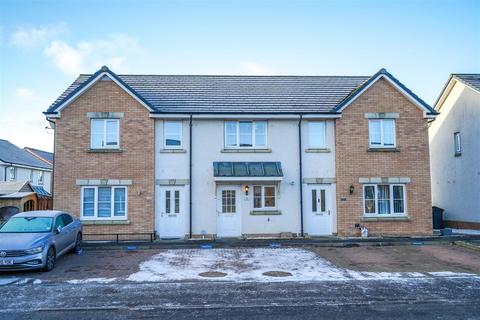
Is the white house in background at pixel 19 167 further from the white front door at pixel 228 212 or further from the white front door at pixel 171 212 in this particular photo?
the white front door at pixel 228 212

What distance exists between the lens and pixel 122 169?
1734cm

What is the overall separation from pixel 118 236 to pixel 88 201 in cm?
209

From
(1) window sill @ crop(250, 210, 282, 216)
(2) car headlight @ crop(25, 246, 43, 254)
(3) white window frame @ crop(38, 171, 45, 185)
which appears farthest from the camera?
(3) white window frame @ crop(38, 171, 45, 185)

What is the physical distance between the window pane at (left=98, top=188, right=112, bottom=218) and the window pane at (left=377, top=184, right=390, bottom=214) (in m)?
12.0

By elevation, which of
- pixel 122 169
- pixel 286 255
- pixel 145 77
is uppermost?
pixel 145 77

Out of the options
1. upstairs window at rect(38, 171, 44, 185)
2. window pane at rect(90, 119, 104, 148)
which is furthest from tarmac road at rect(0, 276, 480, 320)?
upstairs window at rect(38, 171, 44, 185)

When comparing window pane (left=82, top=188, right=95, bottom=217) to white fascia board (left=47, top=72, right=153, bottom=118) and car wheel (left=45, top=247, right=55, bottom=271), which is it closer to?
white fascia board (left=47, top=72, right=153, bottom=118)

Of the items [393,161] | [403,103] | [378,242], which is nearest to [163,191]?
[378,242]

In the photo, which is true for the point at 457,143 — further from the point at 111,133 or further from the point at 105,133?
the point at 105,133

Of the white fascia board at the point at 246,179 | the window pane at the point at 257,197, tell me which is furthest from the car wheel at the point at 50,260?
the window pane at the point at 257,197

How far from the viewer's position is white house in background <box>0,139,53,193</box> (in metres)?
34.2

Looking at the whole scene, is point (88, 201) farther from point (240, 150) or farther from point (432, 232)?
point (432, 232)

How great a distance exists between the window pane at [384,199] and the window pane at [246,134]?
6.28 meters

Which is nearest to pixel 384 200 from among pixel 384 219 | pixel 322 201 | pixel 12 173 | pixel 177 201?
pixel 384 219
